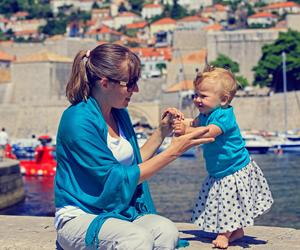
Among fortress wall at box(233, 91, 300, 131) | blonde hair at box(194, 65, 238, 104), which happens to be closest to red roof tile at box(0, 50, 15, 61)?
fortress wall at box(233, 91, 300, 131)

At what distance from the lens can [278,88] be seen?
39.5 meters

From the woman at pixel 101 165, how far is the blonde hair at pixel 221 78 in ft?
1.43

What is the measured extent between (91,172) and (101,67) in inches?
14.2

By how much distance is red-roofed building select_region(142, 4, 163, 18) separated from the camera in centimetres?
8675

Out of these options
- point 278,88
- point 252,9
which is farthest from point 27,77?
point 252,9

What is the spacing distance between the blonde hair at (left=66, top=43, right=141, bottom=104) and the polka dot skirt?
0.68m

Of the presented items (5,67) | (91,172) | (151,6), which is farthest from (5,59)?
(91,172)

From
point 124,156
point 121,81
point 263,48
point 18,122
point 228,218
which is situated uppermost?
point 121,81

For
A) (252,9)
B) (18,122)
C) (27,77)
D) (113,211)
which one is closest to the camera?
(113,211)

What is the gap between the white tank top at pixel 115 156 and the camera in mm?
3215

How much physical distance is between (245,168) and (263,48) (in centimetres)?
3773

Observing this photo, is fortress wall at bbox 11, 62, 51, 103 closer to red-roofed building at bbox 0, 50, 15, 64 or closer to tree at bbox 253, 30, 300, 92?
red-roofed building at bbox 0, 50, 15, 64

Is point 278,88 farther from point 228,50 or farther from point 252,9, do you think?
point 252,9

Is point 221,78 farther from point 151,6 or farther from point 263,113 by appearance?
point 151,6
